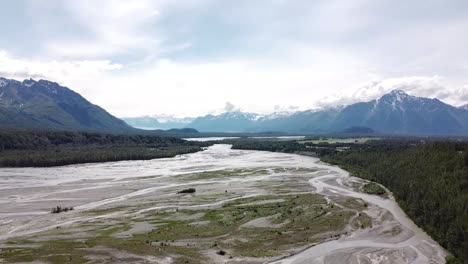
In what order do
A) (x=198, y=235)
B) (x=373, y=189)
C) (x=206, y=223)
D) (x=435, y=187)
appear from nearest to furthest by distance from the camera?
1. (x=198, y=235)
2. (x=206, y=223)
3. (x=435, y=187)
4. (x=373, y=189)

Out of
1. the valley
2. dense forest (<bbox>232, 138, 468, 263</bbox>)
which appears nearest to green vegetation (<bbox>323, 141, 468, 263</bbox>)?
dense forest (<bbox>232, 138, 468, 263</bbox>)

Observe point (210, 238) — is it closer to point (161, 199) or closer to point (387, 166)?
point (161, 199)

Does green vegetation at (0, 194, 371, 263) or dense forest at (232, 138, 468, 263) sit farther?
dense forest at (232, 138, 468, 263)

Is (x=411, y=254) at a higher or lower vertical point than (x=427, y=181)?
lower

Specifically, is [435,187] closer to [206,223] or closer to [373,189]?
[373,189]

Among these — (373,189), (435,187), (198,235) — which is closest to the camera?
(198,235)

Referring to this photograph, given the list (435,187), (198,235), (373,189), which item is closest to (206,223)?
(198,235)

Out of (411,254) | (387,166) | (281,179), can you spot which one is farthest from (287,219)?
(387,166)

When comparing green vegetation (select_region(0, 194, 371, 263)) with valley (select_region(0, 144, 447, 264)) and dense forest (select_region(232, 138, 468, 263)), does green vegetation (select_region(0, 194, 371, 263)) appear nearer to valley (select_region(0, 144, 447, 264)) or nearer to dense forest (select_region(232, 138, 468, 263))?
valley (select_region(0, 144, 447, 264))
